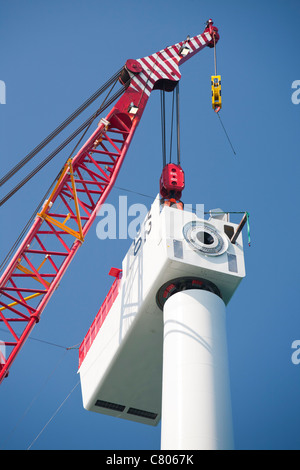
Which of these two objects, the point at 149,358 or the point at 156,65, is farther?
the point at 156,65

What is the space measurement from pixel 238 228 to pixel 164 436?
14.6m

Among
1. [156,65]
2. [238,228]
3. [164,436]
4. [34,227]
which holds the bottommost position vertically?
[164,436]

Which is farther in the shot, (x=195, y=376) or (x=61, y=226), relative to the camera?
(x=61, y=226)

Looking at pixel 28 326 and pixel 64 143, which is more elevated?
pixel 64 143

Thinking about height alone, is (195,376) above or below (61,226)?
below

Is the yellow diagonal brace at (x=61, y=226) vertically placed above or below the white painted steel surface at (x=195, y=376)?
above

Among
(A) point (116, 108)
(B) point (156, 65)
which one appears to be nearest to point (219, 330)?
(A) point (116, 108)

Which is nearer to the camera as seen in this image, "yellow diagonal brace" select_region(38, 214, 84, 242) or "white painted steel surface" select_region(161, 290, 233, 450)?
"white painted steel surface" select_region(161, 290, 233, 450)

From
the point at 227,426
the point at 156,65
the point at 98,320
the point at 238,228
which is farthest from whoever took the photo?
the point at 156,65

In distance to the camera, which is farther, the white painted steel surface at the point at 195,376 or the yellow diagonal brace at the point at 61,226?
the yellow diagonal brace at the point at 61,226

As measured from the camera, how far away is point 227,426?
37688mm

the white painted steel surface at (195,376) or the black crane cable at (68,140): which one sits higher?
the black crane cable at (68,140)

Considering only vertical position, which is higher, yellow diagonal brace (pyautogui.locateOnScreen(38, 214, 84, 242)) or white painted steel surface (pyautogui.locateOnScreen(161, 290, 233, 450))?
yellow diagonal brace (pyautogui.locateOnScreen(38, 214, 84, 242))

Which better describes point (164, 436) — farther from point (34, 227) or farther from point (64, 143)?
point (64, 143)
